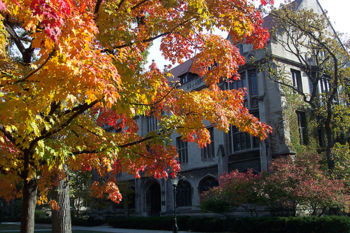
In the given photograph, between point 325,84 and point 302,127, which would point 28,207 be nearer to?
point 302,127

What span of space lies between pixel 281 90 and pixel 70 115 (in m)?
18.3

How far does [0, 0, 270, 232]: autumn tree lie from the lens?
4.90 metres

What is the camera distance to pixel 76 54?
4805 millimetres

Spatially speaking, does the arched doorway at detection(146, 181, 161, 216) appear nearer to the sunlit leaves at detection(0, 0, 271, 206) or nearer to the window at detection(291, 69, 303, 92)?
the window at detection(291, 69, 303, 92)

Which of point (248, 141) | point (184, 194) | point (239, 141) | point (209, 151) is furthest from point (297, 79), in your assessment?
point (184, 194)

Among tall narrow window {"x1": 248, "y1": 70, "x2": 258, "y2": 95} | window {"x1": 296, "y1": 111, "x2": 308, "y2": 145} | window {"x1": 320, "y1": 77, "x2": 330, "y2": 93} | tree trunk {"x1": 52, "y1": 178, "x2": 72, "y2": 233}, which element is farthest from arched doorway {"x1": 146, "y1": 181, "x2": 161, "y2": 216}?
tree trunk {"x1": 52, "y1": 178, "x2": 72, "y2": 233}

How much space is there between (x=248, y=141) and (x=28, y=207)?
18.0m

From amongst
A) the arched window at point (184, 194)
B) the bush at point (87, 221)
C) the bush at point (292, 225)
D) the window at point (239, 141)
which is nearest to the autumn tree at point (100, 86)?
the bush at point (292, 225)

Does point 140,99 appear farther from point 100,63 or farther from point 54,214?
point 54,214

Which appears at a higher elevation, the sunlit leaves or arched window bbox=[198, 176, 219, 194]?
the sunlit leaves

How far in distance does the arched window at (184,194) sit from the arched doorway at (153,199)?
15.4 feet

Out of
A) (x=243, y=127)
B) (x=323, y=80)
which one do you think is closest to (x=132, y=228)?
(x=323, y=80)

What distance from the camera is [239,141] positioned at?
947 inches

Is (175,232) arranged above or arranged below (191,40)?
below
